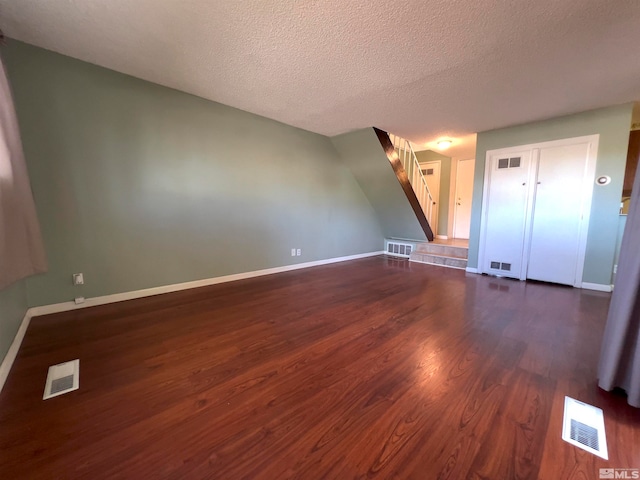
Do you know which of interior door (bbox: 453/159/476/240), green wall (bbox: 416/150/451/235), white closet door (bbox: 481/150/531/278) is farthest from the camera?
green wall (bbox: 416/150/451/235)

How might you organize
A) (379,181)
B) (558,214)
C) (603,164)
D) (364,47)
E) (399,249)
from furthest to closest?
(399,249) → (379,181) → (558,214) → (603,164) → (364,47)

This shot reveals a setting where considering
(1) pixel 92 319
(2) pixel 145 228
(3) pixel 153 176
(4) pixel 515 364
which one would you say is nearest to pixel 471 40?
(4) pixel 515 364

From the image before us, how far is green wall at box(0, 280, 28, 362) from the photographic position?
1620mm

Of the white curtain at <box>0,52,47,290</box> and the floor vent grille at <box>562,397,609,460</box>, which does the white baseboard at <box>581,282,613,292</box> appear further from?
the white curtain at <box>0,52,47,290</box>

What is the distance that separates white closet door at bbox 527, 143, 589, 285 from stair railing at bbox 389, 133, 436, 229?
82.5 inches

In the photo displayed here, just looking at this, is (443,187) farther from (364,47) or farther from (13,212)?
(13,212)

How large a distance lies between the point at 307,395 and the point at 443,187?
6.76m

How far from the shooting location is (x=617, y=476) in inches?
39.4

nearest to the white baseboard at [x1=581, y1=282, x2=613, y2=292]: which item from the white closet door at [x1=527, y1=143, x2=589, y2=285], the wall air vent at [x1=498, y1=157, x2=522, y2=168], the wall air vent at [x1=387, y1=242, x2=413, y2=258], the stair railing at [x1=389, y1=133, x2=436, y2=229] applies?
the white closet door at [x1=527, y1=143, x2=589, y2=285]

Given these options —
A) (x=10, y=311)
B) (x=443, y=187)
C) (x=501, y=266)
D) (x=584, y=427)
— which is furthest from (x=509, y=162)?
(x=10, y=311)

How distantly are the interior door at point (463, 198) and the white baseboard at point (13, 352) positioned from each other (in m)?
7.57

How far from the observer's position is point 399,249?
6.03 metres

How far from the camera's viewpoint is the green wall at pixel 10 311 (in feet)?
5.32

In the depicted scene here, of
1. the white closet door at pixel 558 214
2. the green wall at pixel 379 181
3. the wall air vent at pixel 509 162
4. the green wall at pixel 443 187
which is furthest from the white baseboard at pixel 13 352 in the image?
the green wall at pixel 443 187
